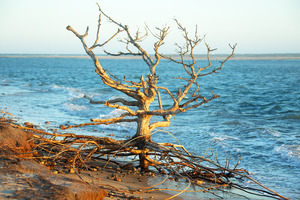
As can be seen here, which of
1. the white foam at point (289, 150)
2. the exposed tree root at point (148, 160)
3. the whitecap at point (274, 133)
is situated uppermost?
the exposed tree root at point (148, 160)

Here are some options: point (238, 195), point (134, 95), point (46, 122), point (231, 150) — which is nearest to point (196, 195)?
point (238, 195)

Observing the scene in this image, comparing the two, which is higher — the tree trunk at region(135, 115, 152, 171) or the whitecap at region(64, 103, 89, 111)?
the tree trunk at region(135, 115, 152, 171)

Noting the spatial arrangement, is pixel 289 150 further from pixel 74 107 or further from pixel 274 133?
pixel 74 107

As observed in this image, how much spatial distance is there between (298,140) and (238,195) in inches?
233

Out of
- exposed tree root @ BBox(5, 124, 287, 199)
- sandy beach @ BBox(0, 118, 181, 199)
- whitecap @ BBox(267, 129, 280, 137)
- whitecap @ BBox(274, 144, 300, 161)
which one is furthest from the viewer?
whitecap @ BBox(267, 129, 280, 137)

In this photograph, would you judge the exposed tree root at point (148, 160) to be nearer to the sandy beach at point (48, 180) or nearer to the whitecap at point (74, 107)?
the sandy beach at point (48, 180)

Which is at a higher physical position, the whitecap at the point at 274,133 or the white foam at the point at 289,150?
the white foam at the point at 289,150

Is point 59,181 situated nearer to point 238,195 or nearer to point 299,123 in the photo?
point 238,195

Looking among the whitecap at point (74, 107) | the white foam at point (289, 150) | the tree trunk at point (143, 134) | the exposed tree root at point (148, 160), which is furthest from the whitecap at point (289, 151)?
the whitecap at point (74, 107)

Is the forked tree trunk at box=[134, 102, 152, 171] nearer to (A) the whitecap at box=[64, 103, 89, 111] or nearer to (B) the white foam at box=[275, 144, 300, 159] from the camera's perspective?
(B) the white foam at box=[275, 144, 300, 159]

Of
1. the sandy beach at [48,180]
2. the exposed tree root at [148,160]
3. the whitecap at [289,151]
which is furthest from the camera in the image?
the whitecap at [289,151]

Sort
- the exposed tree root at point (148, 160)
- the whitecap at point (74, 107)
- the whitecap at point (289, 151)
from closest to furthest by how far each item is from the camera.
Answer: the exposed tree root at point (148, 160), the whitecap at point (289, 151), the whitecap at point (74, 107)

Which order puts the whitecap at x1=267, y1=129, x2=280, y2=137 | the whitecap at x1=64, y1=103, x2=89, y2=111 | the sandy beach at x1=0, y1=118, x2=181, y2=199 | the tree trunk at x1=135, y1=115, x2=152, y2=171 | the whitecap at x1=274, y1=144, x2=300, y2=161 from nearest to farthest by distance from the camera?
the sandy beach at x1=0, y1=118, x2=181, y2=199 → the tree trunk at x1=135, y1=115, x2=152, y2=171 → the whitecap at x1=274, y1=144, x2=300, y2=161 → the whitecap at x1=267, y1=129, x2=280, y2=137 → the whitecap at x1=64, y1=103, x2=89, y2=111

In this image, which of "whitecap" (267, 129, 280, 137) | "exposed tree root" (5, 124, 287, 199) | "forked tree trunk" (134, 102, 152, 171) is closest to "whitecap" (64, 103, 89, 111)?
"whitecap" (267, 129, 280, 137)
